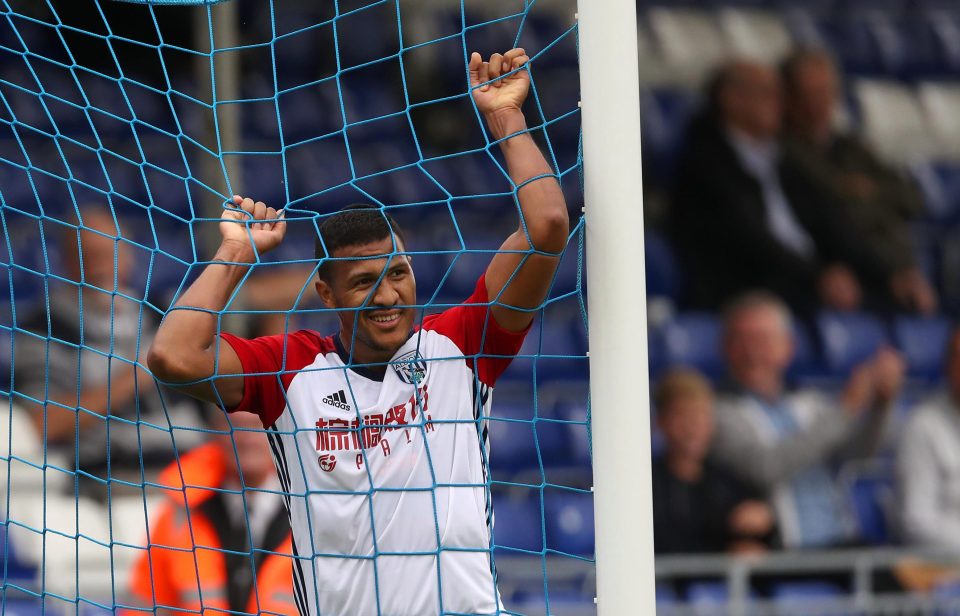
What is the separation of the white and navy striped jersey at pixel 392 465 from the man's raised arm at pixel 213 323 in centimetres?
5

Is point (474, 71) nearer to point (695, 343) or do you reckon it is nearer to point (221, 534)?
point (221, 534)

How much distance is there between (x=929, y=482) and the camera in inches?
228

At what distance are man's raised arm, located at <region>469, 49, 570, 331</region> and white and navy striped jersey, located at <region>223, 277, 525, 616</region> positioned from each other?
0.08 m

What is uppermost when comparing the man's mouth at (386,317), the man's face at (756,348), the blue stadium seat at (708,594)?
the man's face at (756,348)

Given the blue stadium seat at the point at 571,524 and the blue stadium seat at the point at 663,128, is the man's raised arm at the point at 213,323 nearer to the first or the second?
the blue stadium seat at the point at 571,524

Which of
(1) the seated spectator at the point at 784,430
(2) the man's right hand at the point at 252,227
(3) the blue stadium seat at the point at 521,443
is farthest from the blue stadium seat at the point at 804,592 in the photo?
(2) the man's right hand at the point at 252,227

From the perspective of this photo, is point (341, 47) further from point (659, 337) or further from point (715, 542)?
point (715, 542)

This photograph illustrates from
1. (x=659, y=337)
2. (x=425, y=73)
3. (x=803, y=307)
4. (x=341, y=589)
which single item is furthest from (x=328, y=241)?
(x=425, y=73)

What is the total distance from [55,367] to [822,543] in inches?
127

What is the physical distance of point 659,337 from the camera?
264 inches

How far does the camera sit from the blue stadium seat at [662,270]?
6.95m

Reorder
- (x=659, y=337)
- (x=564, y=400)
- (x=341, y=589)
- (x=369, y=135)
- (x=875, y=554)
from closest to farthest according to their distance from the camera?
(x=341, y=589) < (x=875, y=554) < (x=564, y=400) < (x=659, y=337) < (x=369, y=135)

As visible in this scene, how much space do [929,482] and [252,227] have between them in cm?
398

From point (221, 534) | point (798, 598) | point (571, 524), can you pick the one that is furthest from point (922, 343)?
point (221, 534)
